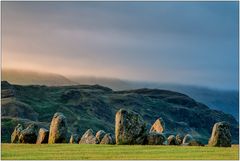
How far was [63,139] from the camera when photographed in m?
61.0

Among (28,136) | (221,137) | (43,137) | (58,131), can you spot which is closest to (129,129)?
(221,137)

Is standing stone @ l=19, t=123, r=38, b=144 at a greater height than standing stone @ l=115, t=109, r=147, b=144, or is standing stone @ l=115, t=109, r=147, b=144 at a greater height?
standing stone @ l=115, t=109, r=147, b=144

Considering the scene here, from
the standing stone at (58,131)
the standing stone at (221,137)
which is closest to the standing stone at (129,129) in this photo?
the standing stone at (221,137)

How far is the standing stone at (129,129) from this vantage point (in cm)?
5353

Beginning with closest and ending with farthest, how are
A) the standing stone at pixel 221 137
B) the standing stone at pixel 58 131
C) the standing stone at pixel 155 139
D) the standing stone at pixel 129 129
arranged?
the standing stone at pixel 129 129 → the standing stone at pixel 155 139 → the standing stone at pixel 221 137 → the standing stone at pixel 58 131

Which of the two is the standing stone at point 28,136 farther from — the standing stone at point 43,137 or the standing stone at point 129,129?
the standing stone at point 129,129

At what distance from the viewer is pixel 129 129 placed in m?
53.9

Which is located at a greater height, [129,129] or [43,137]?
[129,129]

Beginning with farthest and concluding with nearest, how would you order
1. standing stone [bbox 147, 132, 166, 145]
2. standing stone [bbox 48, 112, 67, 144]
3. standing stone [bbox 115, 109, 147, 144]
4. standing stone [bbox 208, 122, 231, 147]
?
standing stone [bbox 48, 112, 67, 144], standing stone [bbox 208, 122, 231, 147], standing stone [bbox 147, 132, 166, 145], standing stone [bbox 115, 109, 147, 144]

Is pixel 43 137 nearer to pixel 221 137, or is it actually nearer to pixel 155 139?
pixel 155 139

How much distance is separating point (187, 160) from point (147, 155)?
4.58 metres

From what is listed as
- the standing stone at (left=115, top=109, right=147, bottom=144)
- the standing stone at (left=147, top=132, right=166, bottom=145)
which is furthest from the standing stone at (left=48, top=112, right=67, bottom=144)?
the standing stone at (left=147, top=132, right=166, bottom=145)

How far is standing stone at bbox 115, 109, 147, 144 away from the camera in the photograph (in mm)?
53531

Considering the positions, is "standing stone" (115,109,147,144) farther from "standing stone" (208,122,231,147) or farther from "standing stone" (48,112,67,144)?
"standing stone" (48,112,67,144)
